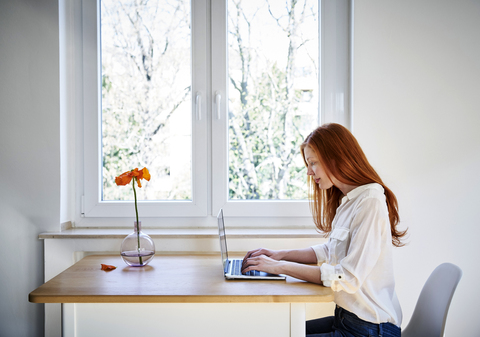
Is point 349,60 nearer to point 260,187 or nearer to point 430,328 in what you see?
point 260,187

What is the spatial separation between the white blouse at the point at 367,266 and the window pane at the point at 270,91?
75cm

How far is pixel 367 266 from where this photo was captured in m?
1.22

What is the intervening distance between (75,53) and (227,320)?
163 centimetres

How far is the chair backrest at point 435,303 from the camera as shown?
1288 millimetres

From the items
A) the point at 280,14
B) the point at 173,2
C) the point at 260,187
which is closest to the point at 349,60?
the point at 280,14

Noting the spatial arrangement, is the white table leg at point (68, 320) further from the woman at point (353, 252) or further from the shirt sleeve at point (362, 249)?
the shirt sleeve at point (362, 249)

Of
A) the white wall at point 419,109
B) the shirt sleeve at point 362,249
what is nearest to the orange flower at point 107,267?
the shirt sleeve at point 362,249

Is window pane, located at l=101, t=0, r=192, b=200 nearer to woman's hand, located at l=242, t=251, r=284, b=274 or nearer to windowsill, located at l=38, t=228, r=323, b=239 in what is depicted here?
windowsill, located at l=38, t=228, r=323, b=239

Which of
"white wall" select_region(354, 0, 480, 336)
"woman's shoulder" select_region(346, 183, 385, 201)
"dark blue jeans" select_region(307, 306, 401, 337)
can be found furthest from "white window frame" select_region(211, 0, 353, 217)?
"dark blue jeans" select_region(307, 306, 401, 337)

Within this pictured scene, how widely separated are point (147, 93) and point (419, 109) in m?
1.48

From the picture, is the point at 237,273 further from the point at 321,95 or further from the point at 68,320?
the point at 321,95

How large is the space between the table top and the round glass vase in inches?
1.2

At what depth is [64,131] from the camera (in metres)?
1.94

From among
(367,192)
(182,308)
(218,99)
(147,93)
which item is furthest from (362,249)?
(147,93)
